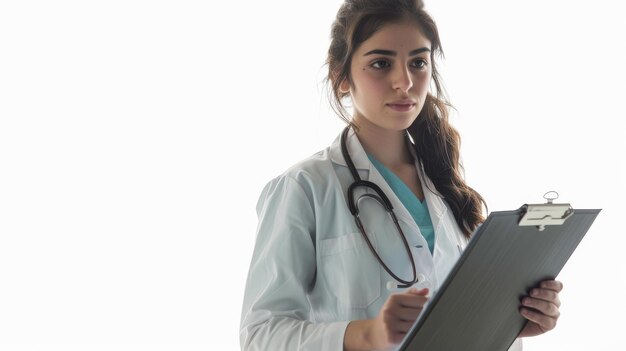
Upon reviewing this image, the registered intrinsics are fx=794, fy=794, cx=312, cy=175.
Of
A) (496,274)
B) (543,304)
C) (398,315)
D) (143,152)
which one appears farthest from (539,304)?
(143,152)

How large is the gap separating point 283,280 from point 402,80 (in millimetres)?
418

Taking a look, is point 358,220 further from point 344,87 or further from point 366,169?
point 344,87

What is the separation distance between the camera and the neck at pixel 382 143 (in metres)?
1.58

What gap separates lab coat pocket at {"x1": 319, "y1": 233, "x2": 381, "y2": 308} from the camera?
139 cm

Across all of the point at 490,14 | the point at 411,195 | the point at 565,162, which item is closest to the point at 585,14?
the point at 490,14

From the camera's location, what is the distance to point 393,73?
4.77 feet

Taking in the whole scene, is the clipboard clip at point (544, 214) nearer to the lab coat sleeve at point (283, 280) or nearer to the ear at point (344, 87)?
the lab coat sleeve at point (283, 280)

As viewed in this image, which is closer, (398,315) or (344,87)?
(398,315)

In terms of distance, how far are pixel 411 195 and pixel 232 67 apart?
4.07 ft

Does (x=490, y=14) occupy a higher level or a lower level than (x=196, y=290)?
higher

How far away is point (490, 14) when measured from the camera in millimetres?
2830

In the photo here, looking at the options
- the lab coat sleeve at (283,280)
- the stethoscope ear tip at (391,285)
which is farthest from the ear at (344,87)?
the stethoscope ear tip at (391,285)

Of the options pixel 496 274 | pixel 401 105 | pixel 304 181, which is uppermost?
pixel 401 105

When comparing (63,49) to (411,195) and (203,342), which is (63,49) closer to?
(203,342)
